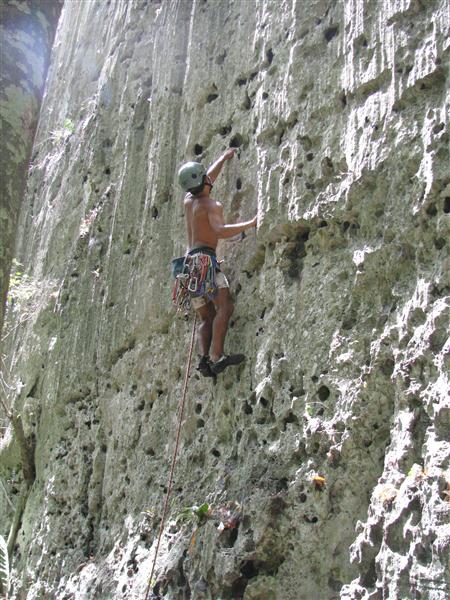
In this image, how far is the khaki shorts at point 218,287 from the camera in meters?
5.65

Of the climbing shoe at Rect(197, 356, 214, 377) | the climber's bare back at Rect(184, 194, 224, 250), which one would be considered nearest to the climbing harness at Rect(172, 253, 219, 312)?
the climber's bare back at Rect(184, 194, 224, 250)

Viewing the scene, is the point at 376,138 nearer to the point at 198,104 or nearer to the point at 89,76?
the point at 198,104

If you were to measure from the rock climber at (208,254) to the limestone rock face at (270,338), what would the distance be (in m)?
0.15

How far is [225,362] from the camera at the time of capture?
5.36 metres

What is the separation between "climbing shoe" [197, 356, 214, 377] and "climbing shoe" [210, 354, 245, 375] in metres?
0.03

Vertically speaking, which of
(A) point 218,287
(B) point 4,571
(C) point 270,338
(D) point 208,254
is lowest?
(B) point 4,571

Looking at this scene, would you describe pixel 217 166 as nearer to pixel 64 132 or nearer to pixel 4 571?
pixel 4 571

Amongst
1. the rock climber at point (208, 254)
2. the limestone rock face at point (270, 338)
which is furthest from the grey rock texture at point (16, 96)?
the rock climber at point (208, 254)

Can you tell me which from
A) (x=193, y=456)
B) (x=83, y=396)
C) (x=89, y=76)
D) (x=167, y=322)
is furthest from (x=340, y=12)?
→ (x=89, y=76)

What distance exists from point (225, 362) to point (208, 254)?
91 centimetres

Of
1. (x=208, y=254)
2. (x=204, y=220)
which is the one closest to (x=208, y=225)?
(x=204, y=220)

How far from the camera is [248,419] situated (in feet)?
16.9

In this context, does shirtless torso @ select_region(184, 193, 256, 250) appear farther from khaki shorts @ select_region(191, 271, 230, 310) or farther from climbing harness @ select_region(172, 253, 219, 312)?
khaki shorts @ select_region(191, 271, 230, 310)

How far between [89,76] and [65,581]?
7.87 m
